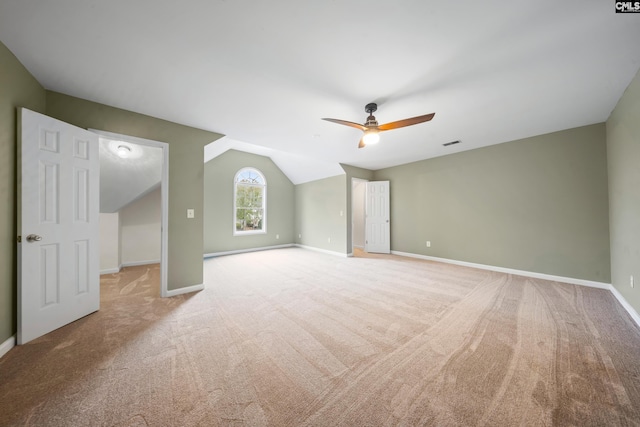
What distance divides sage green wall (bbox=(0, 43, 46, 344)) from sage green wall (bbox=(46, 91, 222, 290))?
2.30 feet

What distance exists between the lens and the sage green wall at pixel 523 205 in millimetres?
3316

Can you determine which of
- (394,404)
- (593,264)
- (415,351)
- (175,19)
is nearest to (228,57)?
(175,19)

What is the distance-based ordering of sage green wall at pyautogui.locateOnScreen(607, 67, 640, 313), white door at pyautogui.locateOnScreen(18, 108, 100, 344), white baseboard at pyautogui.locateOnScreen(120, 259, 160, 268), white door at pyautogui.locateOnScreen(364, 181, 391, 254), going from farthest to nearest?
1. white door at pyautogui.locateOnScreen(364, 181, 391, 254)
2. white baseboard at pyautogui.locateOnScreen(120, 259, 160, 268)
3. sage green wall at pyautogui.locateOnScreen(607, 67, 640, 313)
4. white door at pyautogui.locateOnScreen(18, 108, 100, 344)

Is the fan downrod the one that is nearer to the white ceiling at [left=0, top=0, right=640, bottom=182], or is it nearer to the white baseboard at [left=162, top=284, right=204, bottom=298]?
the white ceiling at [left=0, top=0, right=640, bottom=182]

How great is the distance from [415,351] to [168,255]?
10.4 feet

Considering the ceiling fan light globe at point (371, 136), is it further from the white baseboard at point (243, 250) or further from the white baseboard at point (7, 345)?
the white baseboard at point (243, 250)

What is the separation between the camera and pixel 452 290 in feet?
10.4

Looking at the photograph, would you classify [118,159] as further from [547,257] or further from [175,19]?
[547,257]

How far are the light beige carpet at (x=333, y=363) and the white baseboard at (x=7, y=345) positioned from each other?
5 centimetres

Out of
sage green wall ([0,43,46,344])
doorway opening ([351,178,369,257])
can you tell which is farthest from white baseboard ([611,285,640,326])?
sage green wall ([0,43,46,344])

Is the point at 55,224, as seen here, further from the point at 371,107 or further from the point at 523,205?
the point at 523,205

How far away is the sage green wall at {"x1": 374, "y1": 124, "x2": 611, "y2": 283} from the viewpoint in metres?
3.32

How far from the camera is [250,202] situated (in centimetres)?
660
